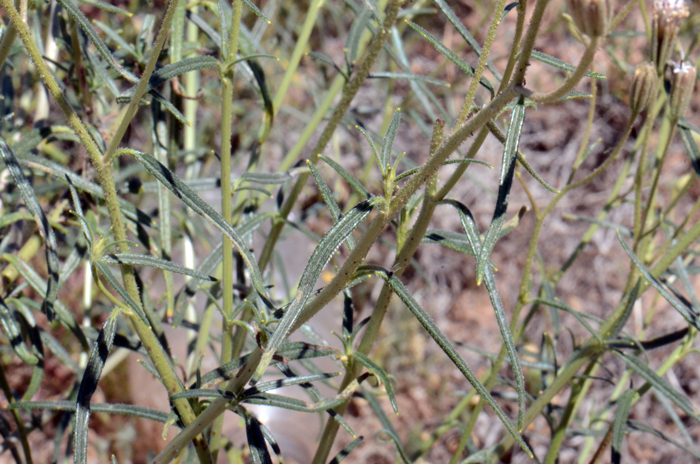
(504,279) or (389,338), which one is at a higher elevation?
(504,279)

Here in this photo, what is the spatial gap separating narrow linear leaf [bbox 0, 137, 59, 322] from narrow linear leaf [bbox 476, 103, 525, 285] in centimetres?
48

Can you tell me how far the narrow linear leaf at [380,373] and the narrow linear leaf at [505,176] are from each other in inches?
6.8

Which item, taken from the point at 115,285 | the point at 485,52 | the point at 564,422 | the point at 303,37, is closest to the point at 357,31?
the point at 303,37

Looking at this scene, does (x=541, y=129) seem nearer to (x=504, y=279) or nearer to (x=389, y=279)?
(x=504, y=279)

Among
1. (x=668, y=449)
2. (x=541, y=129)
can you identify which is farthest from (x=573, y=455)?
(x=541, y=129)

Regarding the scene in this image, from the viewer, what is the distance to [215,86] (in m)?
1.17

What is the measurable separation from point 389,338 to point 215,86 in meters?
1.39

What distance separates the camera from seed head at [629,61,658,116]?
658 mm

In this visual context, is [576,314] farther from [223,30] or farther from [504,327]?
[223,30]

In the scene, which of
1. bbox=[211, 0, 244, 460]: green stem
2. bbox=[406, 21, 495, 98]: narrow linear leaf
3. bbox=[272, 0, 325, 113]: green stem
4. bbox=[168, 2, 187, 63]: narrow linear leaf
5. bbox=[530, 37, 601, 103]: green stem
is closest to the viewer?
bbox=[530, 37, 601, 103]: green stem

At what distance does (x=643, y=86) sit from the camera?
66 cm

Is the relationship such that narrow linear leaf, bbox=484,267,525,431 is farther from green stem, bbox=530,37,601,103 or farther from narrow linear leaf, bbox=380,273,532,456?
green stem, bbox=530,37,601,103

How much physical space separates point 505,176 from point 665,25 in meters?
0.30

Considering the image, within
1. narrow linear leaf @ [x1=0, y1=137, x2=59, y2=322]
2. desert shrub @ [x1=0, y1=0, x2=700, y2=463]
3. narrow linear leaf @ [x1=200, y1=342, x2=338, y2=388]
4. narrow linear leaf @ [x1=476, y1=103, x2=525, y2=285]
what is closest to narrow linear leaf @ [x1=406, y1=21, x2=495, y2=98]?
desert shrub @ [x1=0, y1=0, x2=700, y2=463]
